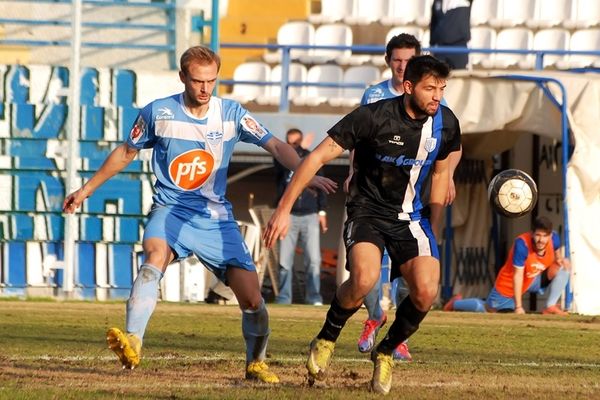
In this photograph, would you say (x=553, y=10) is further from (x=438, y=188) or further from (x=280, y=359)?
(x=438, y=188)

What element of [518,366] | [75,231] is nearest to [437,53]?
[75,231]

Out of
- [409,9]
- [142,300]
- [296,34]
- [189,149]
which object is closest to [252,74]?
[296,34]

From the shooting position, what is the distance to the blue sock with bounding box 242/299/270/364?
329 inches

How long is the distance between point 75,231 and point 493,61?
7817mm

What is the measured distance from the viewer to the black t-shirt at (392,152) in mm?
8172

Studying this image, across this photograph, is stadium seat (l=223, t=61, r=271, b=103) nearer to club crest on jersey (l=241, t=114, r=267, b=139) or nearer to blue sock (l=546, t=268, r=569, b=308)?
blue sock (l=546, t=268, r=569, b=308)

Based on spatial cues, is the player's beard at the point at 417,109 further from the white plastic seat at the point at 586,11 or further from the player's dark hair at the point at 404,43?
the white plastic seat at the point at 586,11

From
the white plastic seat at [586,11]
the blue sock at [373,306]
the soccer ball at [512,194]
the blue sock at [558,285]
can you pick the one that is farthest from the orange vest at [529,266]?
the white plastic seat at [586,11]

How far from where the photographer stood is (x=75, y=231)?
18.9 metres

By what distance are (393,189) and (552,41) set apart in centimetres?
1662

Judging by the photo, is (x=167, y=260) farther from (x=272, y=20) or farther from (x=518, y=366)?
(x=272, y=20)

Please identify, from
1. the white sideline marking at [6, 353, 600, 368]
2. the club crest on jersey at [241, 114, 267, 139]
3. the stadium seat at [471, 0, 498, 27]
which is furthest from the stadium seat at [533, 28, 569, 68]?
the club crest on jersey at [241, 114, 267, 139]

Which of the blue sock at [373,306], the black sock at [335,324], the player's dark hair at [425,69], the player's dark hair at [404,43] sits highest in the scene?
the player's dark hair at [404,43]

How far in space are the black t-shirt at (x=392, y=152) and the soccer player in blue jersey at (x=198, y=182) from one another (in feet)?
0.77
